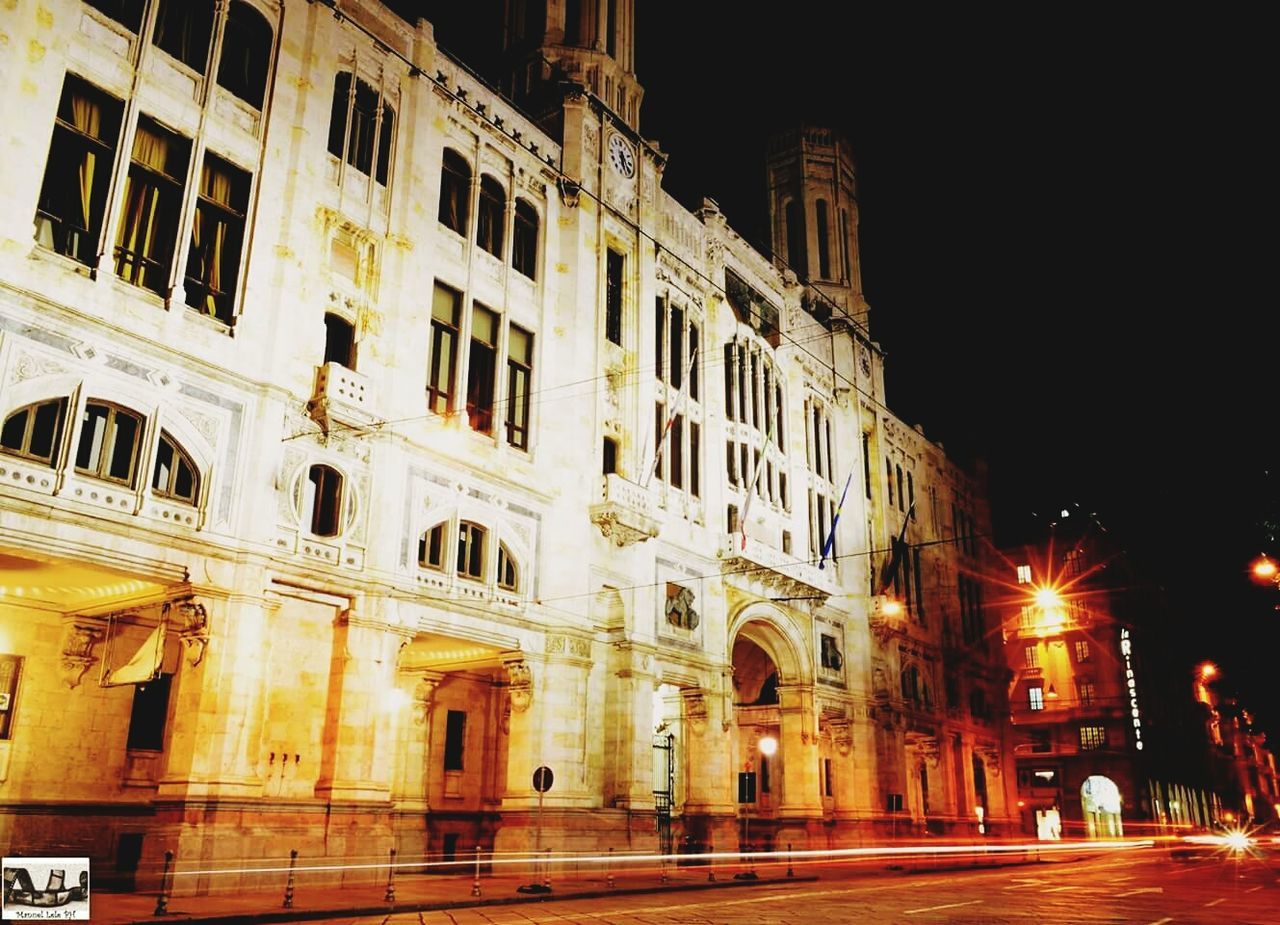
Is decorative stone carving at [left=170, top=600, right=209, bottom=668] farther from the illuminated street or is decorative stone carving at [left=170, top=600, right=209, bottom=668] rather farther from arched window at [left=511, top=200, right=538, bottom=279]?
arched window at [left=511, top=200, right=538, bottom=279]

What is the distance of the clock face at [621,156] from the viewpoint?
32.7 meters

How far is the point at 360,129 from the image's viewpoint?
24.8 metres

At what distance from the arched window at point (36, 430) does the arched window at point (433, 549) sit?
331 inches

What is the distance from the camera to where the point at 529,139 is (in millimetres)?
29984

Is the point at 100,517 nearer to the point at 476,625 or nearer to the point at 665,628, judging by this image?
the point at 476,625

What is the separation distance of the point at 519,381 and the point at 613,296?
588cm

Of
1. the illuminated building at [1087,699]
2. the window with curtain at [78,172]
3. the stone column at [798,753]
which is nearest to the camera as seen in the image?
the window with curtain at [78,172]

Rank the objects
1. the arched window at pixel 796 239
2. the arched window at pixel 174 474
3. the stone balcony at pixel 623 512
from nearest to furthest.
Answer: the arched window at pixel 174 474 → the stone balcony at pixel 623 512 → the arched window at pixel 796 239

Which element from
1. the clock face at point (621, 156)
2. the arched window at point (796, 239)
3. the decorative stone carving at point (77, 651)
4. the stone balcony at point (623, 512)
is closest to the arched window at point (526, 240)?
the clock face at point (621, 156)

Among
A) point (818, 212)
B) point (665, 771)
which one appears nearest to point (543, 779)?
point (665, 771)

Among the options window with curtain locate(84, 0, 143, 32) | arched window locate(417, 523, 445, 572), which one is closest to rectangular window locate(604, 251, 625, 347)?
arched window locate(417, 523, 445, 572)

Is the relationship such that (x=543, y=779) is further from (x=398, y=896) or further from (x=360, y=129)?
(x=360, y=129)

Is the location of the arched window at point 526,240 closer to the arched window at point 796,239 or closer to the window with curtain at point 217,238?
the window with curtain at point 217,238

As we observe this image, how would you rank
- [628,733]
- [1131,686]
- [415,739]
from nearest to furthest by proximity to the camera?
[415,739], [628,733], [1131,686]
